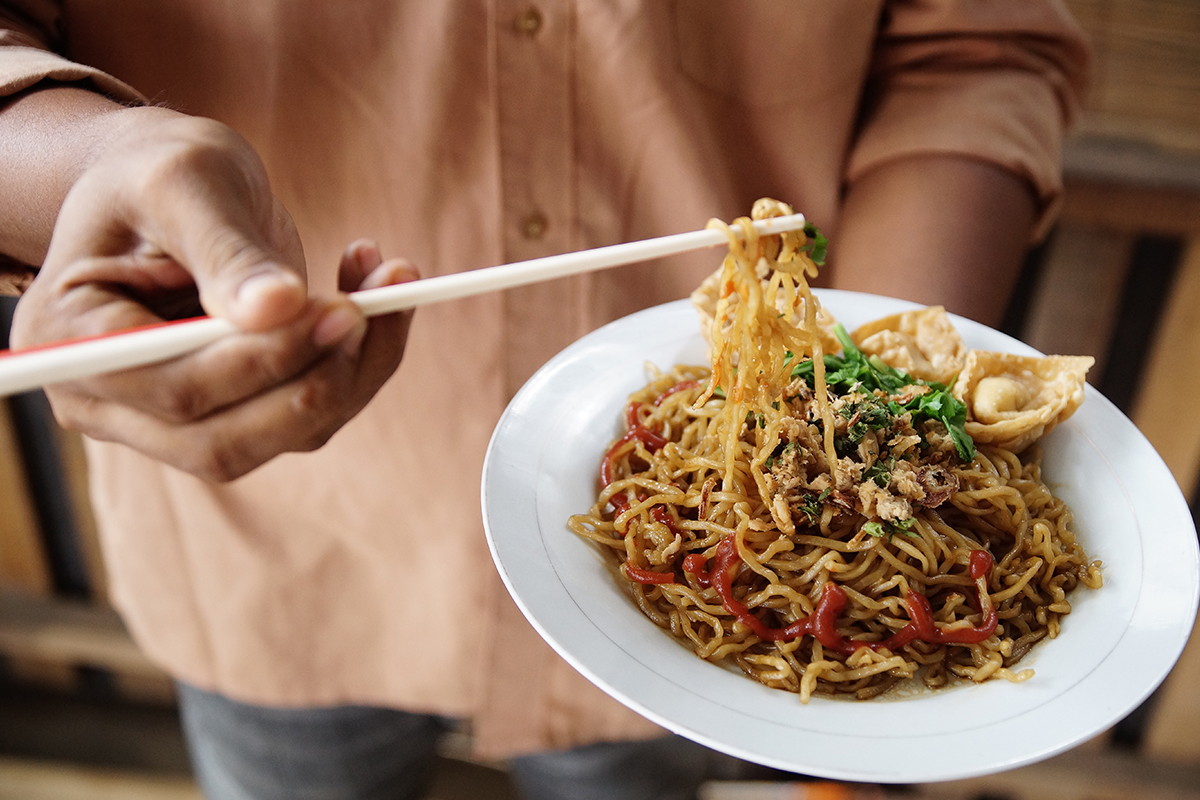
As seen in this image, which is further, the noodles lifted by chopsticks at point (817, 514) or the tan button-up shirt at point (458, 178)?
the tan button-up shirt at point (458, 178)

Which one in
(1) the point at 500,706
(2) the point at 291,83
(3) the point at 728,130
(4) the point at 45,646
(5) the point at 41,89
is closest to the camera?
(5) the point at 41,89

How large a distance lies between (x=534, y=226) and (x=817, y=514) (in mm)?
941

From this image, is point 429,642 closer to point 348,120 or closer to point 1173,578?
point 348,120

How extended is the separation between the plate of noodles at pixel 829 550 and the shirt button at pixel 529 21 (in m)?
0.68

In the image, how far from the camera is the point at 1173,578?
4.50 ft

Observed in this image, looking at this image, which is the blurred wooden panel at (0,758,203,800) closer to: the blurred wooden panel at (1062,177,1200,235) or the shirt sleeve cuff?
the shirt sleeve cuff

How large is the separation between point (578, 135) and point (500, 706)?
158 centimetres

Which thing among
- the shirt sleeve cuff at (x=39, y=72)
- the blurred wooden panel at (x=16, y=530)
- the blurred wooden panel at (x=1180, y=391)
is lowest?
the blurred wooden panel at (x=16, y=530)

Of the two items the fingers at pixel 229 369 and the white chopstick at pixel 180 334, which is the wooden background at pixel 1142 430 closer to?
the white chopstick at pixel 180 334

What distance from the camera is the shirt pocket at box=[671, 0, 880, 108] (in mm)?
1938

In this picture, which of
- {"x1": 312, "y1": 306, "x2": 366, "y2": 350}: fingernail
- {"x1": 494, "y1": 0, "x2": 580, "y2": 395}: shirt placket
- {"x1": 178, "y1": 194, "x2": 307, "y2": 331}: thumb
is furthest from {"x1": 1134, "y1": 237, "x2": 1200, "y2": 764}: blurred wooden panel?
{"x1": 178, "y1": 194, "x2": 307, "y2": 331}: thumb

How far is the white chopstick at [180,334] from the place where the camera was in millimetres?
981

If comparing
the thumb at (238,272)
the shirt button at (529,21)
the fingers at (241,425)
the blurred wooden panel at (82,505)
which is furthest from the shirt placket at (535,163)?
the blurred wooden panel at (82,505)

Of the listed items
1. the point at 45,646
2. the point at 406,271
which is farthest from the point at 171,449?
the point at 45,646
